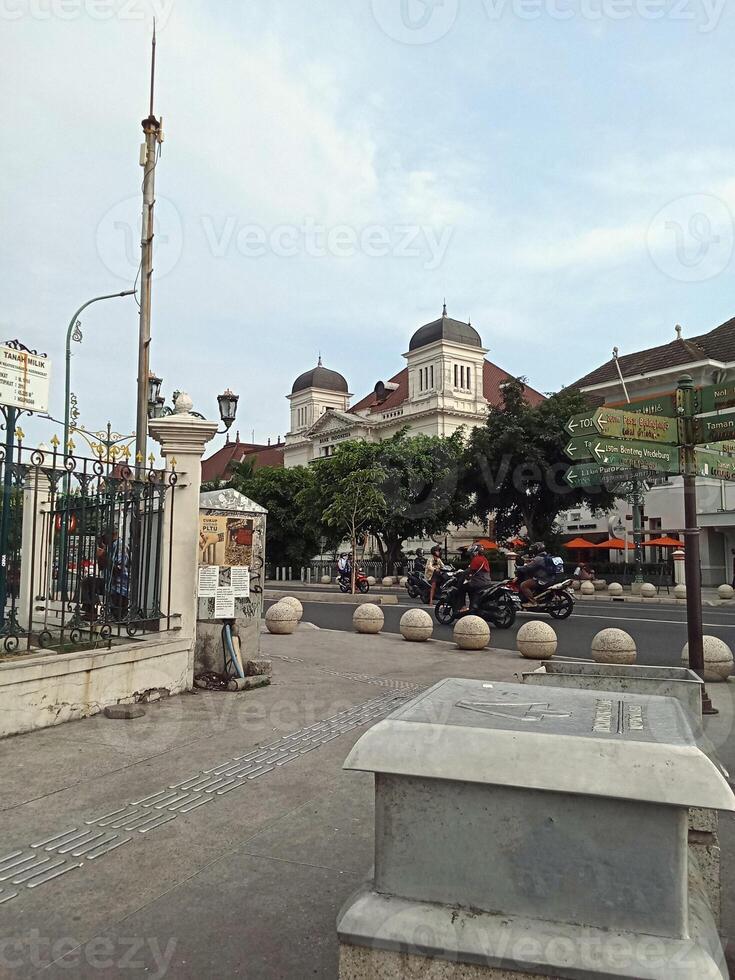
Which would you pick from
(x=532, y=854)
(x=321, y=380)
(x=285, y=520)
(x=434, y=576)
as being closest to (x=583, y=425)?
(x=532, y=854)

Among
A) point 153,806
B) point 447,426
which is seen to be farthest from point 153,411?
point 447,426

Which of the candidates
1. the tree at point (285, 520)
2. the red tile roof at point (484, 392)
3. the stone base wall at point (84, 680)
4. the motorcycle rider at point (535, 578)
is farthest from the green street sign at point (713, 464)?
the red tile roof at point (484, 392)

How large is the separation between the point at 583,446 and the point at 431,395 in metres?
60.8

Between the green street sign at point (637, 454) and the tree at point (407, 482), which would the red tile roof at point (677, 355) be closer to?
the tree at point (407, 482)

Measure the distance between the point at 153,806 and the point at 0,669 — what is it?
2.12 metres

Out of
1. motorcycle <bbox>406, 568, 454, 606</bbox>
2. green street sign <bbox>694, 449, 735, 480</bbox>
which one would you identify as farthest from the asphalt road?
green street sign <bbox>694, 449, 735, 480</bbox>

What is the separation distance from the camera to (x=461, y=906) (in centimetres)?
212

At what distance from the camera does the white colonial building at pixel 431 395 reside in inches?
2618

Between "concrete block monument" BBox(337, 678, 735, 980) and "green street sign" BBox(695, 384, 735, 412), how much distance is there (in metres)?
5.34

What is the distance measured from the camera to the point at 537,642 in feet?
37.0

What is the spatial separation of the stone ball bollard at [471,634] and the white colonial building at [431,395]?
53.0 metres

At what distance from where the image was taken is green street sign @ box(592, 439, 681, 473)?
694 centimetres

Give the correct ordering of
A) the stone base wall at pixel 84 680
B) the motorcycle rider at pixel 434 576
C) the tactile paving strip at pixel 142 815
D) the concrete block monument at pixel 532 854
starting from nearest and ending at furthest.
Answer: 1. the concrete block monument at pixel 532 854
2. the tactile paving strip at pixel 142 815
3. the stone base wall at pixel 84 680
4. the motorcycle rider at pixel 434 576

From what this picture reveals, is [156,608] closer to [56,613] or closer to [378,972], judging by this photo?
[56,613]
